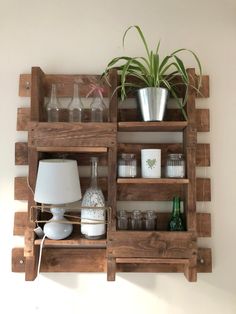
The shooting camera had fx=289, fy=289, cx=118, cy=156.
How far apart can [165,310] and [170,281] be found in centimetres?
13

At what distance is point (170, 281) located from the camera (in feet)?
4.31

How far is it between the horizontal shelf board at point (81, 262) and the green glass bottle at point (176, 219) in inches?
6.3

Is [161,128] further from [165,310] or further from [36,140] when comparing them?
[165,310]

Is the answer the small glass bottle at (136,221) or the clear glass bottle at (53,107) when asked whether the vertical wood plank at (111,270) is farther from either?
the clear glass bottle at (53,107)

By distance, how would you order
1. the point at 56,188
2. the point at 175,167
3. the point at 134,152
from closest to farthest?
the point at 56,188, the point at 175,167, the point at 134,152

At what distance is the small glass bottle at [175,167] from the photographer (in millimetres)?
1207

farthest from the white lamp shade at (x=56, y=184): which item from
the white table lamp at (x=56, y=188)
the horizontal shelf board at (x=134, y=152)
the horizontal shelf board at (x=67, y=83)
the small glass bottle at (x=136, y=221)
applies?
the horizontal shelf board at (x=67, y=83)

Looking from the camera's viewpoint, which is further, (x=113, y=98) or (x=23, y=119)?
(x=23, y=119)

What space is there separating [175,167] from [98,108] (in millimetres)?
426

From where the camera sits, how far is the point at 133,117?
52.3 inches

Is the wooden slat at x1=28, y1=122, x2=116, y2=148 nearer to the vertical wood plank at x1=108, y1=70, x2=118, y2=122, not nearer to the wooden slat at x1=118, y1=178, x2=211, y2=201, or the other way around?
the vertical wood plank at x1=108, y1=70, x2=118, y2=122

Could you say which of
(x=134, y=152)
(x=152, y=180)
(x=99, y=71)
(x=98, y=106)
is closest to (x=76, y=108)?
(x=98, y=106)

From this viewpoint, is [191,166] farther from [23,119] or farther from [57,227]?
[23,119]
